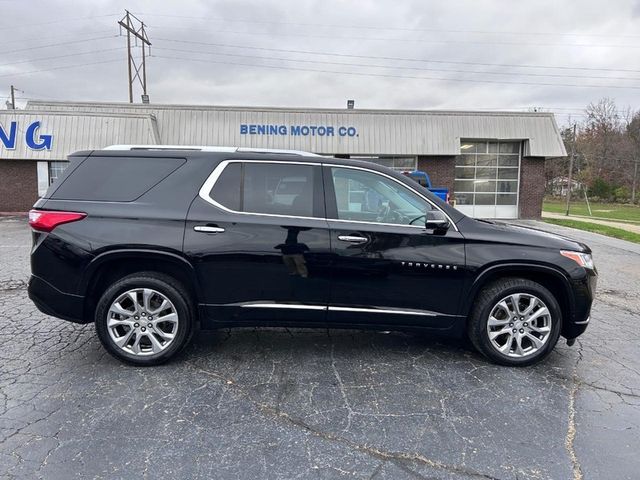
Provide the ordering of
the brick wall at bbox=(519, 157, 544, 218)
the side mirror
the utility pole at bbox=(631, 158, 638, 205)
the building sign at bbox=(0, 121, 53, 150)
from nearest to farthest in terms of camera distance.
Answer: the side mirror → the building sign at bbox=(0, 121, 53, 150) → the brick wall at bbox=(519, 157, 544, 218) → the utility pole at bbox=(631, 158, 638, 205)

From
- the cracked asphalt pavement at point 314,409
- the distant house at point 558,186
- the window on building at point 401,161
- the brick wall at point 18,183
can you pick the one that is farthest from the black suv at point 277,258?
the distant house at point 558,186

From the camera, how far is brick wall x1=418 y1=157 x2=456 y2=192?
20688 millimetres

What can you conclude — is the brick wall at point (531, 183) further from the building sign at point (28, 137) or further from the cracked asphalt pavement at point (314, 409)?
the building sign at point (28, 137)

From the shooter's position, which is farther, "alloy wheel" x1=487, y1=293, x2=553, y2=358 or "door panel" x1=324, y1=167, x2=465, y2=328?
"alloy wheel" x1=487, y1=293, x2=553, y2=358

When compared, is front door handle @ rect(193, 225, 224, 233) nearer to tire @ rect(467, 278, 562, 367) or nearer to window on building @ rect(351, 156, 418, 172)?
tire @ rect(467, 278, 562, 367)

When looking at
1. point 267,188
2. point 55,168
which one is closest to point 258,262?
point 267,188

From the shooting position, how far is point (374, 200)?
12.6ft

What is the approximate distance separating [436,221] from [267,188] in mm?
1474

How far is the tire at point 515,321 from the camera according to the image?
12.4ft

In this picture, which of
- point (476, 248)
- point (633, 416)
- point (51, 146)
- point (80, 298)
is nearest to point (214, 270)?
point (80, 298)

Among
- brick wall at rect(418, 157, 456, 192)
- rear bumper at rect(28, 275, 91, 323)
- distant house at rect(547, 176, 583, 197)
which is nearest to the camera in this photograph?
rear bumper at rect(28, 275, 91, 323)

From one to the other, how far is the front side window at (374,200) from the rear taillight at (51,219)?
2.22m

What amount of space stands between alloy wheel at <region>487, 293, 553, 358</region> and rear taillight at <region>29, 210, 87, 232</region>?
368 cm

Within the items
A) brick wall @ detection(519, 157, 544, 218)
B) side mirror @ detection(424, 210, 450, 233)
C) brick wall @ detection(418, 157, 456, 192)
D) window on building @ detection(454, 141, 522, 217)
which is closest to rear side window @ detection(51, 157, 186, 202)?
side mirror @ detection(424, 210, 450, 233)
